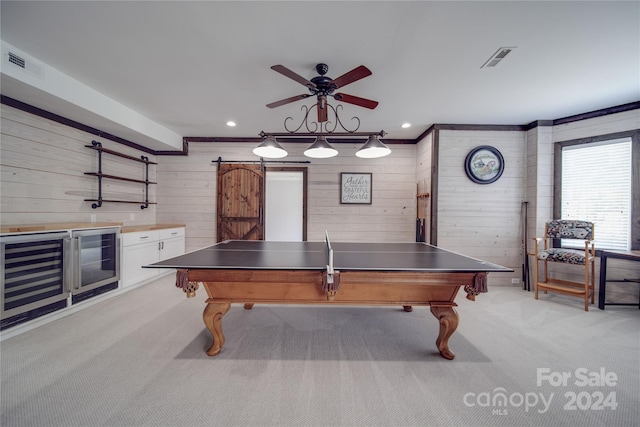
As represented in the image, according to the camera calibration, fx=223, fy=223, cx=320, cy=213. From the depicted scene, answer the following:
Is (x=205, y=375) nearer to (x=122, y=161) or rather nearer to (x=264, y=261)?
(x=264, y=261)

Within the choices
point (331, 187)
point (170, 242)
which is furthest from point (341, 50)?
point (170, 242)

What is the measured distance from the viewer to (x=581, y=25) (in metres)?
1.67

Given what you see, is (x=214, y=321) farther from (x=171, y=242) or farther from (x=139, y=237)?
(x=171, y=242)

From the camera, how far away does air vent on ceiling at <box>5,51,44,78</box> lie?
6.45 ft

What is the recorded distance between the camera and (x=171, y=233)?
3996mm

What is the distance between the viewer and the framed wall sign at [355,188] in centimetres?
432

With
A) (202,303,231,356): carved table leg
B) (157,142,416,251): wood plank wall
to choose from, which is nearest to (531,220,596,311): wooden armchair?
(157,142,416,251): wood plank wall

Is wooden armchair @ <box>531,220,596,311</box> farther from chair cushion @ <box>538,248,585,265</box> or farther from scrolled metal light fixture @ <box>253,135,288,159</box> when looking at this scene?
scrolled metal light fixture @ <box>253,135,288,159</box>

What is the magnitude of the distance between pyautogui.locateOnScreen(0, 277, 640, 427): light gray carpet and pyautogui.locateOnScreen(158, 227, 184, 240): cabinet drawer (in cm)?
140

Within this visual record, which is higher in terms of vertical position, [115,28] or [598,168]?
[115,28]

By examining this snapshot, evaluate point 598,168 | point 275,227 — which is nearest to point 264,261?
point 275,227

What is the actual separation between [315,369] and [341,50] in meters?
2.61

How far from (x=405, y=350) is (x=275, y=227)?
3.16 m

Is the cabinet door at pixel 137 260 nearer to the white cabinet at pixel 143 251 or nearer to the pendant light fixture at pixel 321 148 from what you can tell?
the white cabinet at pixel 143 251
